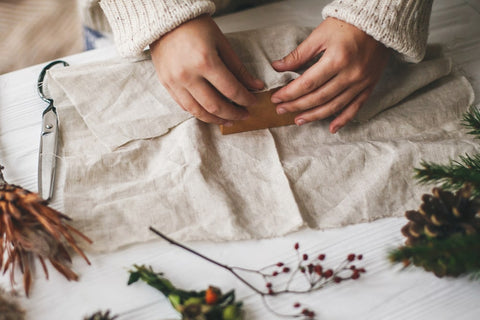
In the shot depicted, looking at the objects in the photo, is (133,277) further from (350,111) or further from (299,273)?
(350,111)

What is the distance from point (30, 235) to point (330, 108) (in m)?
0.43

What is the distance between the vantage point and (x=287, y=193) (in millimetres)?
551

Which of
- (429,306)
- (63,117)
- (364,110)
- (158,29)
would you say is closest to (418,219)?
(429,306)

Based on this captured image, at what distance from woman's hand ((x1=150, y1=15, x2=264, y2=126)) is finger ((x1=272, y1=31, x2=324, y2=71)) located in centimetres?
5

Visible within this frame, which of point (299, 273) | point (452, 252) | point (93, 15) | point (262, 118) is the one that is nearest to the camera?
point (452, 252)

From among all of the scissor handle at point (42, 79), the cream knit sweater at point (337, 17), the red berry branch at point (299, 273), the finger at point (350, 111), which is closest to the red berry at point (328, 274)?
the red berry branch at point (299, 273)

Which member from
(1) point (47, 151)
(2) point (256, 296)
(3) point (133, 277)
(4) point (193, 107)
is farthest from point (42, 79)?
(2) point (256, 296)

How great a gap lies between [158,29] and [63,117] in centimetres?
21

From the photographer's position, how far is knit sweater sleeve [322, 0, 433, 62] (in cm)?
55

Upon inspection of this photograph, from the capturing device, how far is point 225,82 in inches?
20.8

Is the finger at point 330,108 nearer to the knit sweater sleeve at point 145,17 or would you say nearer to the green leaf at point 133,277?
the knit sweater sleeve at point 145,17

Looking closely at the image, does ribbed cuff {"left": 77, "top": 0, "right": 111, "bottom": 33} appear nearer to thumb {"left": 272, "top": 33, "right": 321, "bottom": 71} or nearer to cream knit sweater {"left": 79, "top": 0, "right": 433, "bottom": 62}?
→ cream knit sweater {"left": 79, "top": 0, "right": 433, "bottom": 62}

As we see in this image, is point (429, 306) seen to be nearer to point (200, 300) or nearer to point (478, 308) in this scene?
point (478, 308)

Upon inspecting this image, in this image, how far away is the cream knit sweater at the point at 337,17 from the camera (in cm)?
55
